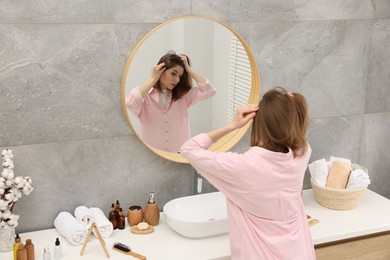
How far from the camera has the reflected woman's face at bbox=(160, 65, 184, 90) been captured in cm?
247

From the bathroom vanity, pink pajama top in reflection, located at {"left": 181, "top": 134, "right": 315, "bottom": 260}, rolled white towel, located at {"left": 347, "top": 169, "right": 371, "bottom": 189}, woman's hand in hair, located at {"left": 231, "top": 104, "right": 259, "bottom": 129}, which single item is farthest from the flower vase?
rolled white towel, located at {"left": 347, "top": 169, "right": 371, "bottom": 189}

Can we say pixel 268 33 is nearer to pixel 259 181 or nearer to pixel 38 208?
pixel 259 181

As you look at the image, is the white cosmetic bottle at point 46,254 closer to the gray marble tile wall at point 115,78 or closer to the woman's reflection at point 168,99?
the gray marble tile wall at point 115,78

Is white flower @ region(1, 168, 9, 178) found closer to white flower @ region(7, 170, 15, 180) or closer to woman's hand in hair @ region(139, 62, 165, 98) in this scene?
white flower @ region(7, 170, 15, 180)

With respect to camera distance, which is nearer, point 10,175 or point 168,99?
point 10,175

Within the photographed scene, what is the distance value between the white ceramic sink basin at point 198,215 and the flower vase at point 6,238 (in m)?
0.65

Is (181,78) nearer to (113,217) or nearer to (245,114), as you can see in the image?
(245,114)

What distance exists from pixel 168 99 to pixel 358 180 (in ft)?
3.31

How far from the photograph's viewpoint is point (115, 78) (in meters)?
2.39

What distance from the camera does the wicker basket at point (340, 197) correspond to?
2666 millimetres

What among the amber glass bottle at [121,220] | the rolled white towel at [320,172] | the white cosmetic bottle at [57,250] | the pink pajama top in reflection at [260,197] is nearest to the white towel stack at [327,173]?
the rolled white towel at [320,172]

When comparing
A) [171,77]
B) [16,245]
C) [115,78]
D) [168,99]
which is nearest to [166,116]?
[168,99]

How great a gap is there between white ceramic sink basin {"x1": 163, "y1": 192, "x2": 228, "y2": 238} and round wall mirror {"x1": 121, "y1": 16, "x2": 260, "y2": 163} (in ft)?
0.67

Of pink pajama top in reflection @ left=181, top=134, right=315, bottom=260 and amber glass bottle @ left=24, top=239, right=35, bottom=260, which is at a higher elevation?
pink pajama top in reflection @ left=181, top=134, right=315, bottom=260
